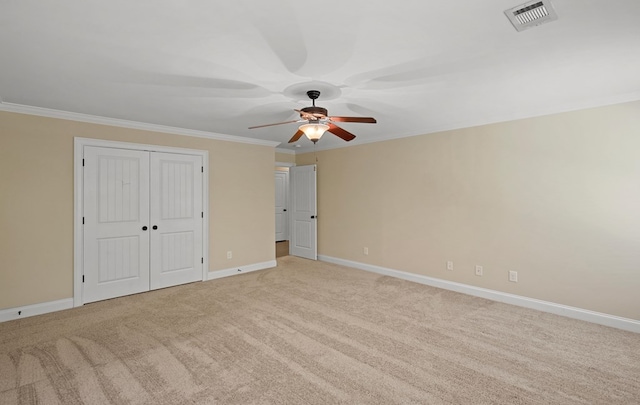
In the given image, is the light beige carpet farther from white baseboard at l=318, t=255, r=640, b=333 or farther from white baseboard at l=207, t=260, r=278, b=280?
white baseboard at l=207, t=260, r=278, b=280

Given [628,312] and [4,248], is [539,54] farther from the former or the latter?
[4,248]

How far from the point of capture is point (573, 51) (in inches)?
87.7

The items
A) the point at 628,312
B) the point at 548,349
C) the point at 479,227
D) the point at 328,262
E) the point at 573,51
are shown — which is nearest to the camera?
the point at 573,51

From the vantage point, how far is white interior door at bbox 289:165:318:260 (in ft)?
21.6

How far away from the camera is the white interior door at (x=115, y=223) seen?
4047mm

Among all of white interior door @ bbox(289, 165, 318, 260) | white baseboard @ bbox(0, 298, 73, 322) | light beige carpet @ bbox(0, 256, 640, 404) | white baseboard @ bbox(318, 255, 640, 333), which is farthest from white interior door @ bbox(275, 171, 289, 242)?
white baseboard @ bbox(0, 298, 73, 322)

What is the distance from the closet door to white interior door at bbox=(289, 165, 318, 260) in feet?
7.70

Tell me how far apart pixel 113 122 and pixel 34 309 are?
246cm

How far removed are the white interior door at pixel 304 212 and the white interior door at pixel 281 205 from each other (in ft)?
6.08

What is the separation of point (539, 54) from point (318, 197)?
4.74 meters

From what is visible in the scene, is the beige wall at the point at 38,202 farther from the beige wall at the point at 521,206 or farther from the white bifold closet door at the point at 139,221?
the beige wall at the point at 521,206

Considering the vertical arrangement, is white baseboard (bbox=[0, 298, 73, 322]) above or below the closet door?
below

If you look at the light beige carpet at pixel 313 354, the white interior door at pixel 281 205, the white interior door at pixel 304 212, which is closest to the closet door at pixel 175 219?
the light beige carpet at pixel 313 354

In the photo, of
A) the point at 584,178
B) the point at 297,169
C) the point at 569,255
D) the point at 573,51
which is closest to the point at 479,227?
the point at 569,255
